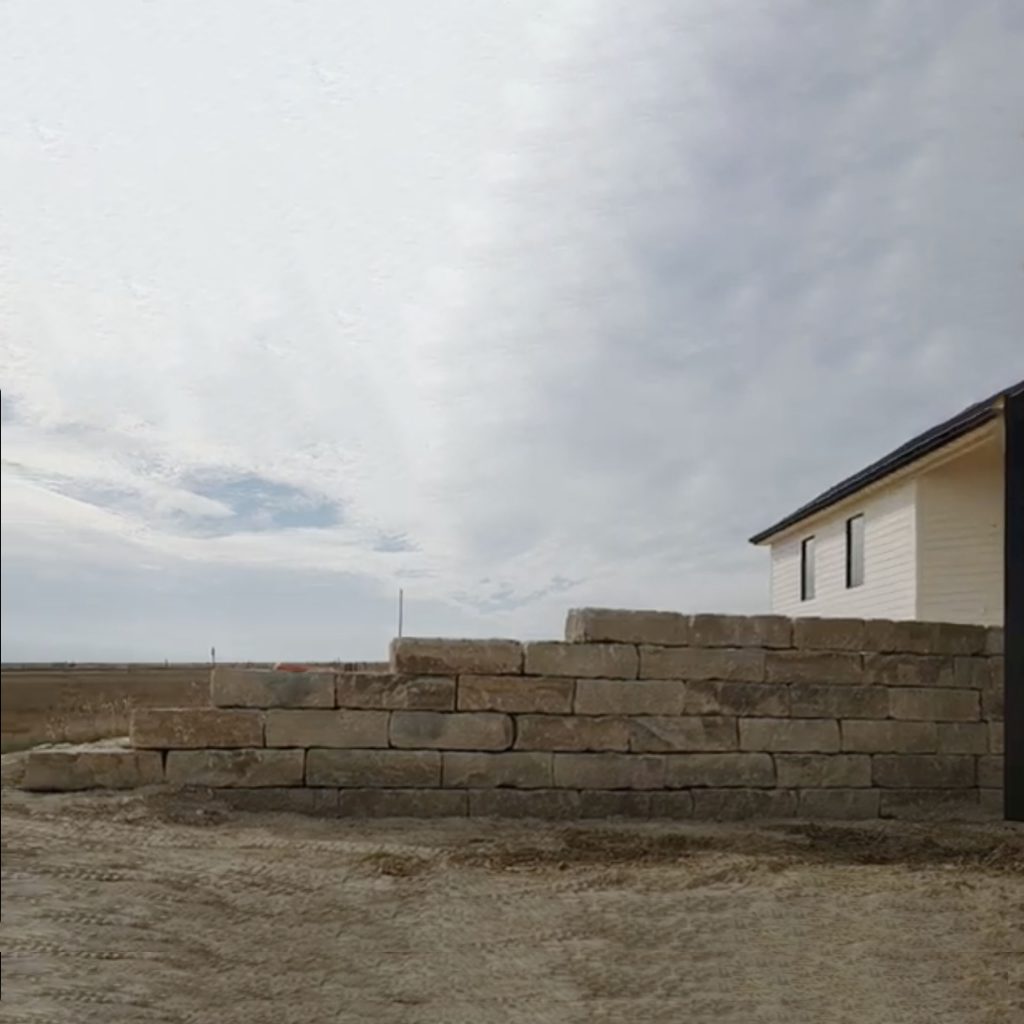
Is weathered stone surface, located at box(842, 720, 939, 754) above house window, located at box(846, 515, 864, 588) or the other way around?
the other way around

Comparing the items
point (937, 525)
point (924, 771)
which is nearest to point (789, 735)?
point (924, 771)

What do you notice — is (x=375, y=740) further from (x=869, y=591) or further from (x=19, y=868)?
(x=869, y=591)

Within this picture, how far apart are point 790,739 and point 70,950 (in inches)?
274

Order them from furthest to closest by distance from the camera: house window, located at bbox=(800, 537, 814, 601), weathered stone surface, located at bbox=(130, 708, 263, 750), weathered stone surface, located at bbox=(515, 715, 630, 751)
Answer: house window, located at bbox=(800, 537, 814, 601) → weathered stone surface, located at bbox=(515, 715, 630, 751) → weathered stone surface, located at bbox=(130, 708, 263, 750)

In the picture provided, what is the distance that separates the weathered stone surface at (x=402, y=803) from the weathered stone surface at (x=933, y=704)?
3935 mm

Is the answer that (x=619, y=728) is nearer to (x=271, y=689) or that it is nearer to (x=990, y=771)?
(x=271, y=689)

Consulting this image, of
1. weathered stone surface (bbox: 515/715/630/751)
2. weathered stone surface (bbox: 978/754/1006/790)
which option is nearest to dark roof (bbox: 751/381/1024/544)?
weathered stone surface (bbox: 978/754/1006/790)

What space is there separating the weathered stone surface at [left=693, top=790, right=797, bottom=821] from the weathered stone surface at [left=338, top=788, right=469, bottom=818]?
2001 mm

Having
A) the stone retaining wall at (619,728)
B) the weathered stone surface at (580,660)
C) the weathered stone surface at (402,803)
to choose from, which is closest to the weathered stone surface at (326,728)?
the stone retaining wall at (619,728)

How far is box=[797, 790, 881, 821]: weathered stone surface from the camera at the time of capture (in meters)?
9.69

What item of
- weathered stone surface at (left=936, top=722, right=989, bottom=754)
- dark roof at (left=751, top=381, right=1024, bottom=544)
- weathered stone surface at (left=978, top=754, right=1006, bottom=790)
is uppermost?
dark roof at (left=751, top=381, right=1024, bottom=544)

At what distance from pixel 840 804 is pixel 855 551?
6825mm

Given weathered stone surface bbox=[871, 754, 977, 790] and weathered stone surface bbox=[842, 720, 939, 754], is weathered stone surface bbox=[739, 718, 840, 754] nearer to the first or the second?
weathered stone surface bbox=[842, 720, 939, 754]

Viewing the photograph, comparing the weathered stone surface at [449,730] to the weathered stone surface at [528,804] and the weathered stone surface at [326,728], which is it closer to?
the weathered stone surface at [326,728]
